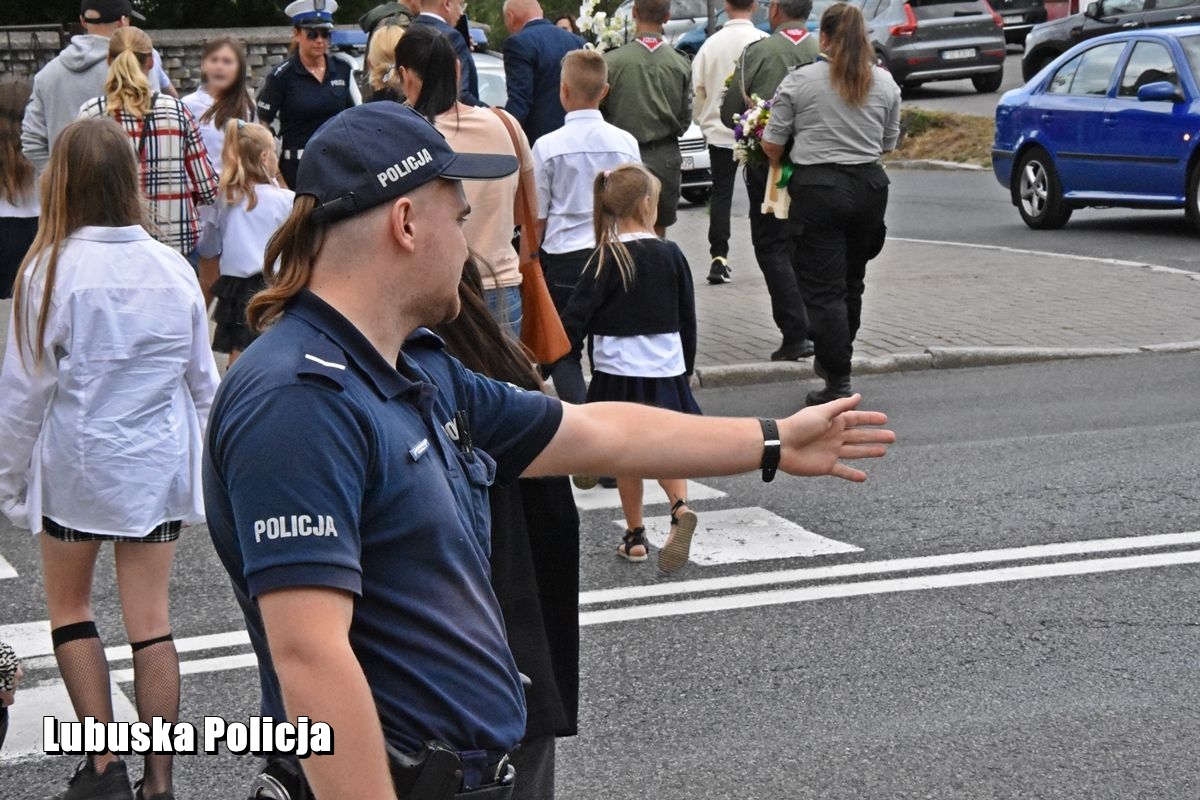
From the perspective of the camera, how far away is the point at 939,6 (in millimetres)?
27578

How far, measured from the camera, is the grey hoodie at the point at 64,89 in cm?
938

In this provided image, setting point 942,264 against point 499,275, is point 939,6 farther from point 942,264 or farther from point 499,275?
point 499,275

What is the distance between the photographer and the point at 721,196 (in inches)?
497

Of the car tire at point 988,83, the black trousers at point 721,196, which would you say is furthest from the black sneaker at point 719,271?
the car tire at point 988,83

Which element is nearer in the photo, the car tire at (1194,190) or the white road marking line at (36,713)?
the white road marking line at (36,713)

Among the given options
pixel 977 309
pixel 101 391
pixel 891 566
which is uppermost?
pixel 101 391

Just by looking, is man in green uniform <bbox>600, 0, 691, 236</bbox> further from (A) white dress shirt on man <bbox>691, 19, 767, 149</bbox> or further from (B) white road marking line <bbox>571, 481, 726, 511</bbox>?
(B) white road marking line <bbox>571, 481, 726, 511</bbox>

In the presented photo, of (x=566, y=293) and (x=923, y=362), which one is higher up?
(x=566, y=293)

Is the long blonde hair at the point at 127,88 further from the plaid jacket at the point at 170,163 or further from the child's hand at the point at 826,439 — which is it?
the child's hand at the point at 826,439

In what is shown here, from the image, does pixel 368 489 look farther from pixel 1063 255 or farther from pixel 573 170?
pixel 1063 255

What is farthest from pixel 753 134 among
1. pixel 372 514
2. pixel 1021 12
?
pixel 1021 12

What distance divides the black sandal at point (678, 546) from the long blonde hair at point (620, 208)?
3.37ft

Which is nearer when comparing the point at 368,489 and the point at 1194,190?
the point at 368,489

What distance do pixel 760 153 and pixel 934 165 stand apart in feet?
44.1
